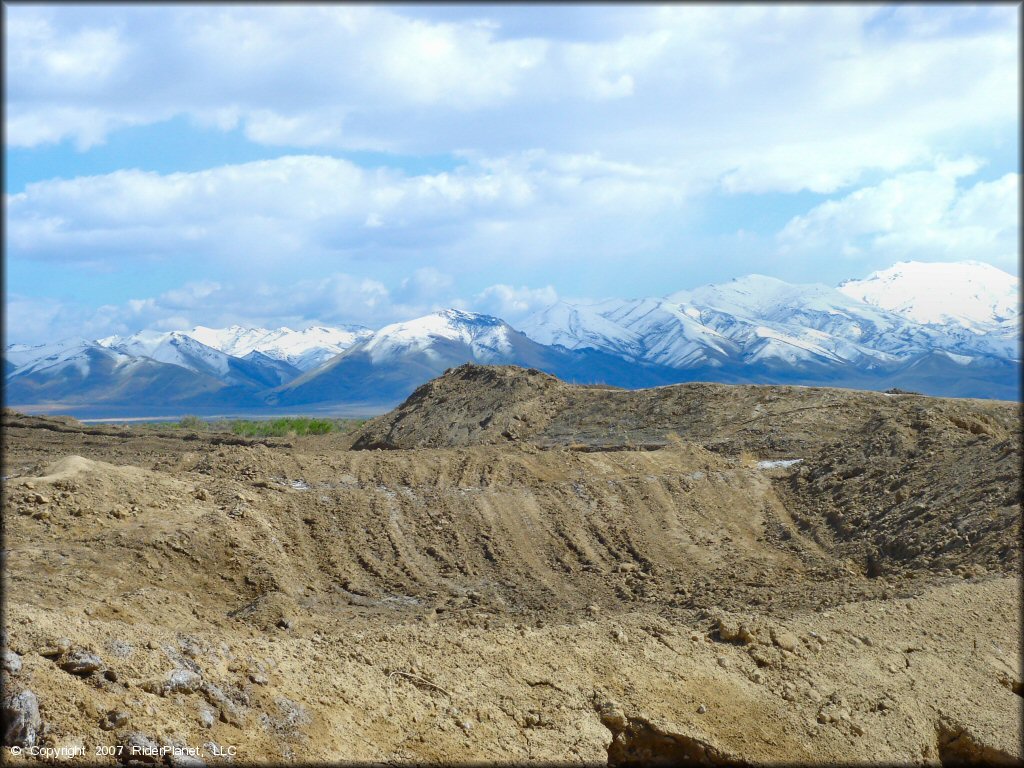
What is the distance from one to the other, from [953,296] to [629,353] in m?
44.6

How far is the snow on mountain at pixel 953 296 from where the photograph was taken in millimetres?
117125

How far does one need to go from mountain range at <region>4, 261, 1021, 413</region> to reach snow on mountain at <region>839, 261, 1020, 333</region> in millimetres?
261

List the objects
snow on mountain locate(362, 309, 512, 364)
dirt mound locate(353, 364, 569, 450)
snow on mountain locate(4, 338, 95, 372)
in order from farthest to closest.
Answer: snow on mountain locate(362, 309, 512, 364)
snow on mountain locate(4, 338, 95, 372)
dirt mound locate(353, 364, 569, 450)

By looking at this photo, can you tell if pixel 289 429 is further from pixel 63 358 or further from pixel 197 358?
pixel 197 358

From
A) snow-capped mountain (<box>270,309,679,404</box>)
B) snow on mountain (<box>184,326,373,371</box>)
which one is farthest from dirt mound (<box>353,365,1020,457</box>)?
snow on mountain (<box>184,326,373,371</box>)

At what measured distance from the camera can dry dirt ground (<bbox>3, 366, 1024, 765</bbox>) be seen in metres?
7.37

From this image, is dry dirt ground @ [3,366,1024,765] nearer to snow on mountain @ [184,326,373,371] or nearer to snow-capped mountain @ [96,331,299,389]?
snow-capped mountain @ [96,331,299,389]

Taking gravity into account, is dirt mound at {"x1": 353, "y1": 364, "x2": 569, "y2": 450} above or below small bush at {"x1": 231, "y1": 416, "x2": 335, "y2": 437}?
above

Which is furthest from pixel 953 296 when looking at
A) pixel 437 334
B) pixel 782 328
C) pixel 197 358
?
pixel 197 358

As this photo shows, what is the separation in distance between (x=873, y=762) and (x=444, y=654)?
430 cm

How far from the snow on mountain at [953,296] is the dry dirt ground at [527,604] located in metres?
95.6

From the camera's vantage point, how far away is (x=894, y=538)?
16.4 meters

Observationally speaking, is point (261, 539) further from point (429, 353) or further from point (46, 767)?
point (429, 353)

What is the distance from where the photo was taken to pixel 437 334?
134375mm
